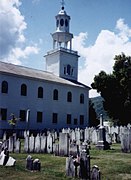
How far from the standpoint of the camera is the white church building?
1364 inches

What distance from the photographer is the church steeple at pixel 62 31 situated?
4581 centimetres

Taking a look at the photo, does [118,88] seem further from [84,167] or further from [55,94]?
[84,167]

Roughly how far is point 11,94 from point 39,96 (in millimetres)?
4600

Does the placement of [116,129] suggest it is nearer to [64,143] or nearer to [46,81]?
[46,81]

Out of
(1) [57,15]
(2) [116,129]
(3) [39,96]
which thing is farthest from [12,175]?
(1) [57,15]

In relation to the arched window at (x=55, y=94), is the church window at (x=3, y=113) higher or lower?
lower

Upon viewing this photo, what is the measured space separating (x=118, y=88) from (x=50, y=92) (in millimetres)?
10962

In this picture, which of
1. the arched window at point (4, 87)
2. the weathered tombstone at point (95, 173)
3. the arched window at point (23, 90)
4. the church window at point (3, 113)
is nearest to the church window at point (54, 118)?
the arched window at point (23, 90)

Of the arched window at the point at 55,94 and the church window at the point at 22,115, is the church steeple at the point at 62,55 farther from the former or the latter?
the church window at the point at 22,115

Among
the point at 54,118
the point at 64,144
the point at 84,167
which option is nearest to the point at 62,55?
the point at 54,118

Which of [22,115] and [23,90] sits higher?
[23,90]

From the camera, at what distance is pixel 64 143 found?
14094mm

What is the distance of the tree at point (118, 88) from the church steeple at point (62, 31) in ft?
26.6

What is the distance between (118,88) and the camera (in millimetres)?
43062
